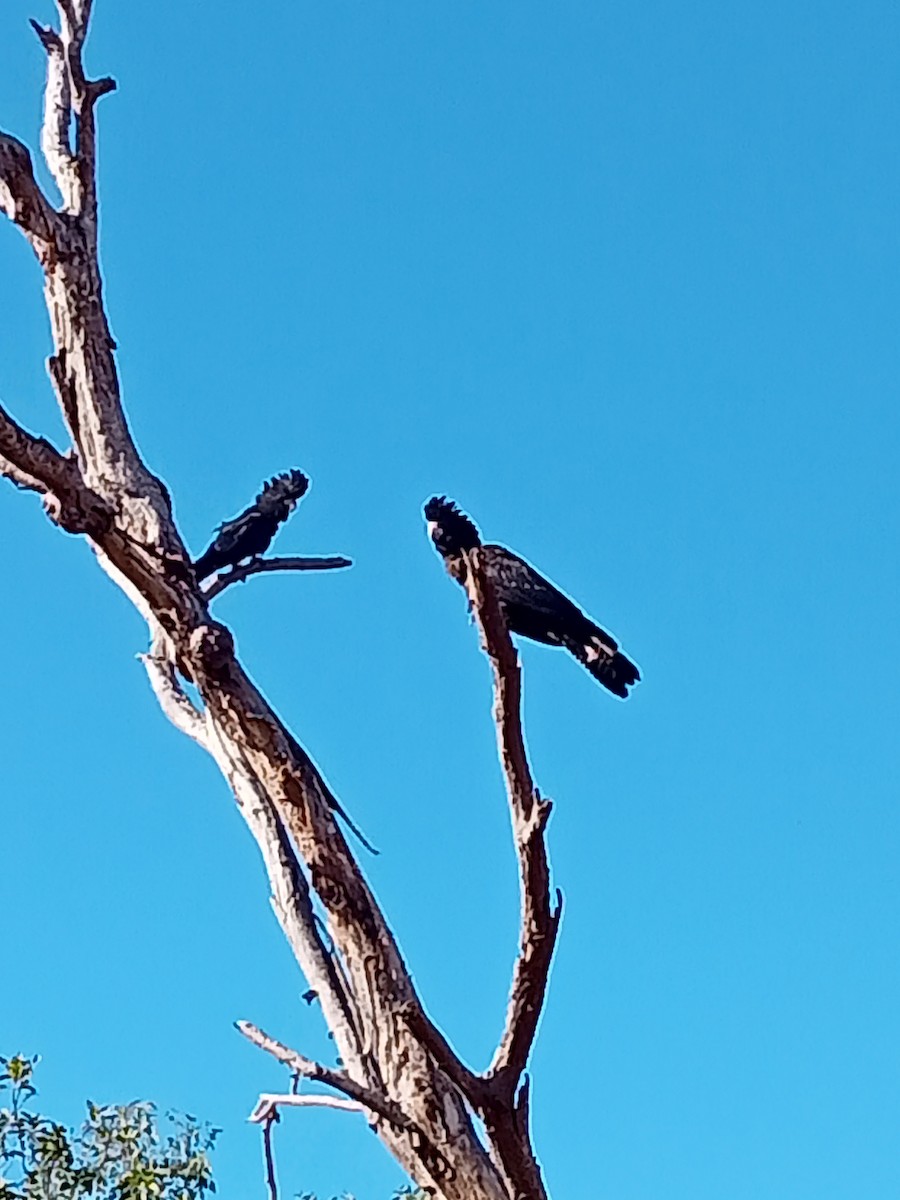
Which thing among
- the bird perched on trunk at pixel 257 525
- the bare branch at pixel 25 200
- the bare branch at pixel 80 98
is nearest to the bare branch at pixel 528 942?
the bare branch at pixel 25 200

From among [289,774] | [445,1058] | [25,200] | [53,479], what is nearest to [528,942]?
[445,1058]

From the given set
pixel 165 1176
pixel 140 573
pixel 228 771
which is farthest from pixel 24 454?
pixel 165 1176

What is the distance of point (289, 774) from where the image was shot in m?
3.43

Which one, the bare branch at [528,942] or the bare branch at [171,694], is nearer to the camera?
the bare branch at [528,942]

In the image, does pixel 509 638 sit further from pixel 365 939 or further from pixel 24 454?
pixel 24 454

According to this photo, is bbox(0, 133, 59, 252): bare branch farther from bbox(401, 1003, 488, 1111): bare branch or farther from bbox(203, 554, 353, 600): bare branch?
bbox(401, 1003, 488, 1111): bare branch

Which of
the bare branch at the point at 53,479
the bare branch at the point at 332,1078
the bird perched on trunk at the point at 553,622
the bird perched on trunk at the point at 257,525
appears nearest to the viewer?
A: the bare branch at the point at 332,1078

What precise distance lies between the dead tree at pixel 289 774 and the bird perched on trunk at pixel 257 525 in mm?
2870

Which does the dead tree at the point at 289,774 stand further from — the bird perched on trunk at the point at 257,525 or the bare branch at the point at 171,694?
the bird perched on trunk at the point at 257,525

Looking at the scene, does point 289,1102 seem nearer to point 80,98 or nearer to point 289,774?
point 289,774

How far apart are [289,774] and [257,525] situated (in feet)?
17.6

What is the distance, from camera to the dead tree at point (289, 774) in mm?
2789

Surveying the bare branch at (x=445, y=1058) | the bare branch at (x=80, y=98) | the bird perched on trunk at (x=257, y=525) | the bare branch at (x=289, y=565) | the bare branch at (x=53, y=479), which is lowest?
the bare branch at (x=445, y=1058)

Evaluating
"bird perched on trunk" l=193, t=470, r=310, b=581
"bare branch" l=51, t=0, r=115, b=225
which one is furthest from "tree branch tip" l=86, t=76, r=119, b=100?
"bird perched on trunk" l=193, t=470, r=310, b=581
